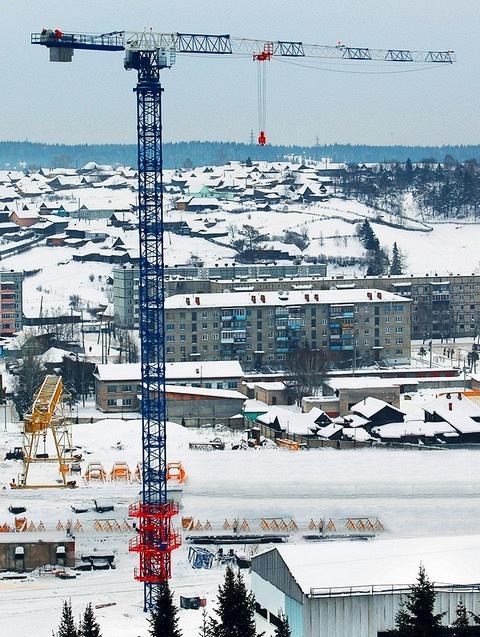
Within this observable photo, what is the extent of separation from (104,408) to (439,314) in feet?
35.8

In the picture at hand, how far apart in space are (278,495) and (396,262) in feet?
73.2

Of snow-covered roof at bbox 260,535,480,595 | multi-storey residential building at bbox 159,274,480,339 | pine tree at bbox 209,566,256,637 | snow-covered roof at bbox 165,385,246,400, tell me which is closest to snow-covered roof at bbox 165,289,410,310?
multi-storey residential building at bbox 159,274,480,339

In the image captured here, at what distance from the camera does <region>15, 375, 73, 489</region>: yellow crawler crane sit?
17781 mm

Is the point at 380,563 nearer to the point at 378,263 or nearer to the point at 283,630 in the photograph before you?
the point at 283,630

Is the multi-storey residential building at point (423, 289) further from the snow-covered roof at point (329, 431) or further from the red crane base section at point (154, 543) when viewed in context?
the red crane base section at point (154, 543)

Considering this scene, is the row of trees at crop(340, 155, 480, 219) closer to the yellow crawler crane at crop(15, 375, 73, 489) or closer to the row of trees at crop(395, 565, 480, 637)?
the yellow crawler crane at crop(15, 375, 73, 489)

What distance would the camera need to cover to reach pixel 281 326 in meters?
28.4

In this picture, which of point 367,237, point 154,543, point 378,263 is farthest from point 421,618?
point 367,237

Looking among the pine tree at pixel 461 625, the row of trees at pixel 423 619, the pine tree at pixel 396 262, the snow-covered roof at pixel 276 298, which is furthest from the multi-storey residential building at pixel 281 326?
the row of trees at pixel 423 619

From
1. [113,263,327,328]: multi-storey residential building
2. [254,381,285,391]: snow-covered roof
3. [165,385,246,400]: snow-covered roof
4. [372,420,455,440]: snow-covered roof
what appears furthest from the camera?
[113,263,327,328]: multi-storey residential building

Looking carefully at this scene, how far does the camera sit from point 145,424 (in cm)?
1581

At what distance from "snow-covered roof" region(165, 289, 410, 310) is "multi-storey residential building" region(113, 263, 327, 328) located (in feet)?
10.4

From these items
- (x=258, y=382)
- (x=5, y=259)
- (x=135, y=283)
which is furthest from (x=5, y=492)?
(x=5, y=259)

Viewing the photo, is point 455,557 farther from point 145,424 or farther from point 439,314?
point 439,314
